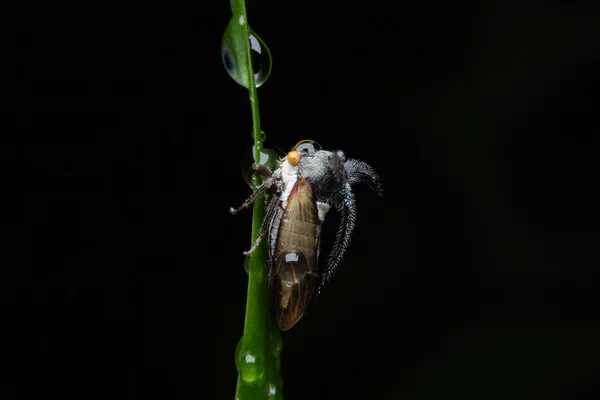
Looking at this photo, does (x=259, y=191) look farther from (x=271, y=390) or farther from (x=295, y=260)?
(x=271, y=390)

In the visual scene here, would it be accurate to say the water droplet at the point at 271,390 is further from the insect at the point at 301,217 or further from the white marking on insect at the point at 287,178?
the white marking on insect at the point at 287,178

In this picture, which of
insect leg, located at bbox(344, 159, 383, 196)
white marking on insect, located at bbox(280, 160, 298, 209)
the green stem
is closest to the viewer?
the green stem

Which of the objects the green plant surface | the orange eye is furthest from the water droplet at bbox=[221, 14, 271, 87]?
the orange eye

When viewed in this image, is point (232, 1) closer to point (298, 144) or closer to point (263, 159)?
point (263, 159)

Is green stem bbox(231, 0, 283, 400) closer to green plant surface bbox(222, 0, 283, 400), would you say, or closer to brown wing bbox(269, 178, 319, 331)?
green plant surface bbox(222, 0, 283, 400)

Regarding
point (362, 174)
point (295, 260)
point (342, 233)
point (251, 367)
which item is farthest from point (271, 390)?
point (362, 174)

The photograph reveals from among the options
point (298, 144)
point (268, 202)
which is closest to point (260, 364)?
point (268, 202)
